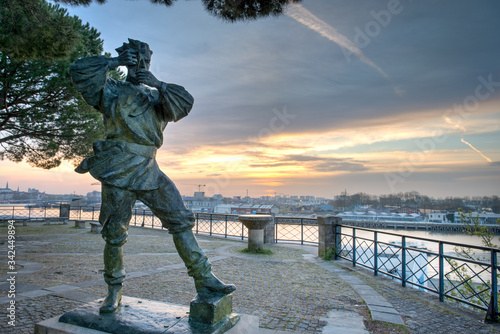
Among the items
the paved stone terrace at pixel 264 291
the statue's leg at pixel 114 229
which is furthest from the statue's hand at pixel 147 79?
the paved stone terrace at pixel 264 291

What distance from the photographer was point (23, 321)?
3836 mm

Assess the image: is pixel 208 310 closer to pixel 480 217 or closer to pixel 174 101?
pixel 174 101

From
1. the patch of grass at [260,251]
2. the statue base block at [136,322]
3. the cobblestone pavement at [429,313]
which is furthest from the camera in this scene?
the patch of grass at [260,251]

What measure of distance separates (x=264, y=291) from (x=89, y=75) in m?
4.35

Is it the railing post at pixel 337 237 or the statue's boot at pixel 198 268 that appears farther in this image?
the railing post at pixel 337 237

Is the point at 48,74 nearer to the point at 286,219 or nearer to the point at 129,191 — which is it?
the point at 286,219

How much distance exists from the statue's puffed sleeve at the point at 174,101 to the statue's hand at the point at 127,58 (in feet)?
1.03

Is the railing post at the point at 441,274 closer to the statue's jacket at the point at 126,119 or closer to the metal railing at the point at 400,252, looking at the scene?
the metal railing at the point at 400,252

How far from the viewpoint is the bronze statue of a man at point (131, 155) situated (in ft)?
8.73

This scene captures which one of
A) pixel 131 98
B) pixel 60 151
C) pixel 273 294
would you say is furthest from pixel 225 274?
pixel 60 151

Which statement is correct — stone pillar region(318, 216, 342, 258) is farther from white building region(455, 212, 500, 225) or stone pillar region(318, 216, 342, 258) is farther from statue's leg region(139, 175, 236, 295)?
statue's leg region(139, 175, 236, 295)

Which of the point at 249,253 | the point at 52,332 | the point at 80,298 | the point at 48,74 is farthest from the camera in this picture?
the point at 48,74

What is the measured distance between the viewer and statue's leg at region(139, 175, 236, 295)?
108 inches

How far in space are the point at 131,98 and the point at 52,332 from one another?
1.95 m
